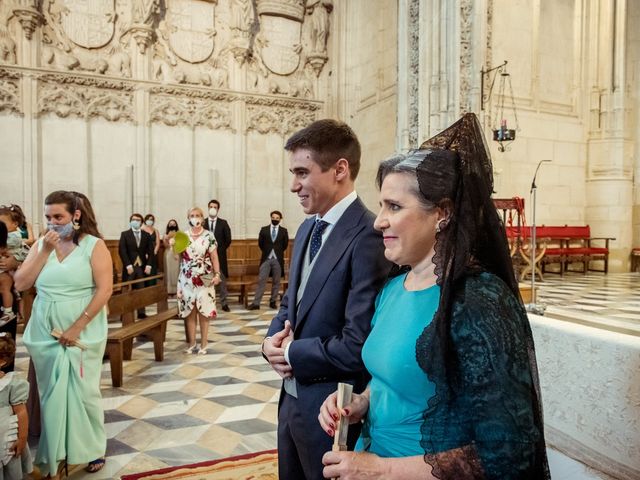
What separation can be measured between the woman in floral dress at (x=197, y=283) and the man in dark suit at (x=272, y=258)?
3.03m

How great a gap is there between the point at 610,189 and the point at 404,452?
40.9 ft

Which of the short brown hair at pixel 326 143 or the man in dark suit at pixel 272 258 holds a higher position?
the short brown hair at pixel 326 143

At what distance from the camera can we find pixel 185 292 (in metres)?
5.97

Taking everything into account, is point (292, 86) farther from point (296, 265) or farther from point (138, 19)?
point (296, 265)

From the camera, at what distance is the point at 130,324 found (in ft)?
17.9

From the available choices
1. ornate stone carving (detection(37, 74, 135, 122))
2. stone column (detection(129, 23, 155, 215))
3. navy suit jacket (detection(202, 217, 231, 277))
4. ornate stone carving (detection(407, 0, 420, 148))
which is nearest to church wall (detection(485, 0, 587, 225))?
ornate stone carving (detection(407, 0, 420, 148))

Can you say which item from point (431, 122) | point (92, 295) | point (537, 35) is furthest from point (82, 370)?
point (537, 35)

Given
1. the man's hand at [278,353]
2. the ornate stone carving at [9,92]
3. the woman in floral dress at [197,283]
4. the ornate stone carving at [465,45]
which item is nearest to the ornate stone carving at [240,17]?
the ornate stone carving at [9,92]

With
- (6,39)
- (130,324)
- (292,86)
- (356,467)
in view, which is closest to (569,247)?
(292,86)

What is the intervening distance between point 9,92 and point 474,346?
13.3 metres

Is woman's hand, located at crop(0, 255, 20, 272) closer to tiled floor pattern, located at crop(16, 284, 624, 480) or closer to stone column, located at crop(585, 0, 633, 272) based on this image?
tiled floor pattern, located at crop(16, 284, 624, 480)

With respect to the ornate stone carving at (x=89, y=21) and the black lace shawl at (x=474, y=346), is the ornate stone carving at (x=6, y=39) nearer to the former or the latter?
the ornate stone carving at (x=89, y=21)

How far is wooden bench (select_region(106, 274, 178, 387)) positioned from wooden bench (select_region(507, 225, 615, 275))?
7.59 meters

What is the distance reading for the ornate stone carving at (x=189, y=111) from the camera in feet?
41.8
